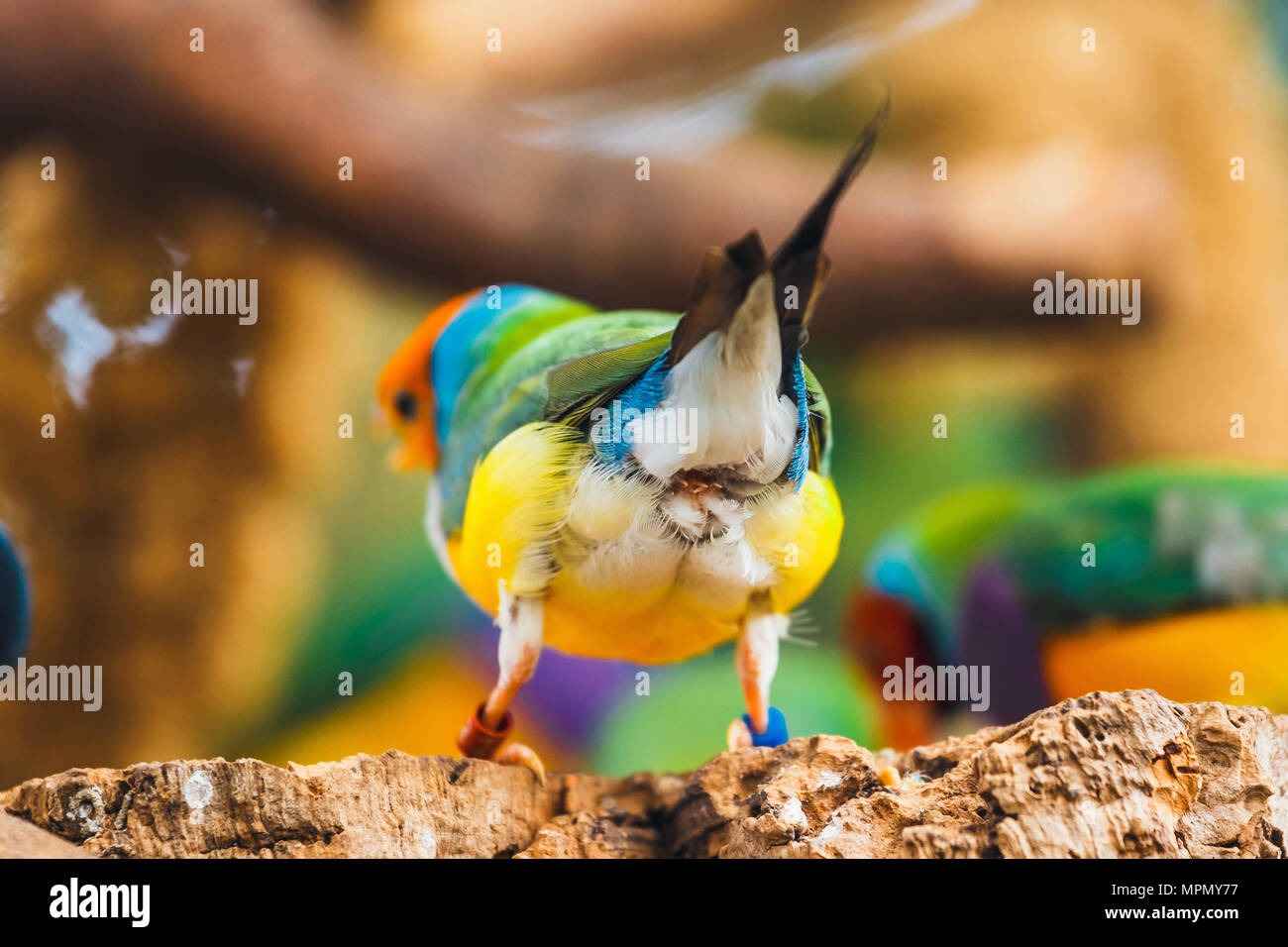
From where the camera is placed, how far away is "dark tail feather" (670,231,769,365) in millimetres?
1484

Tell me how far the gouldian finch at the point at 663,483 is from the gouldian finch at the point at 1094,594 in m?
1.01

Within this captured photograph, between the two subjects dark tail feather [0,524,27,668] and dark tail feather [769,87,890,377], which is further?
dark tail feather [0,524,27,668]

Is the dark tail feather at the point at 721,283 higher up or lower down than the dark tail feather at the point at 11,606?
higher up

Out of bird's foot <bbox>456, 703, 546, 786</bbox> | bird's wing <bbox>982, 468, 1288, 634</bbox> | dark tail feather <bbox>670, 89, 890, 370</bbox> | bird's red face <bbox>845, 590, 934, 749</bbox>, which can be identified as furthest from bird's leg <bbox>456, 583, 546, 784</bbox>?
bird's wing <bbox>982, 468, 1288, 634</bbox>

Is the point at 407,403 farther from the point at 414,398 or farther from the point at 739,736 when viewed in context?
the point at 739,736

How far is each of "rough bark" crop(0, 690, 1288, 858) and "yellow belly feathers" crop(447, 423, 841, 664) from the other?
0.94ft

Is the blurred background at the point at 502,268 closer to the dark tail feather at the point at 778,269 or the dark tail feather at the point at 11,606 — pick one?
the dark tail feather at the point at 11,606


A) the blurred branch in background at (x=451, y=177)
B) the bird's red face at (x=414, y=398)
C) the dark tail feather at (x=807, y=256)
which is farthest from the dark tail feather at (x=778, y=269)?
the blurred branch in background at (x=451, y=177)

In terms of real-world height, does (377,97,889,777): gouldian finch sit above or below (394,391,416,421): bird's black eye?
below

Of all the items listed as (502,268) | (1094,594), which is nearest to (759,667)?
(1094,594)

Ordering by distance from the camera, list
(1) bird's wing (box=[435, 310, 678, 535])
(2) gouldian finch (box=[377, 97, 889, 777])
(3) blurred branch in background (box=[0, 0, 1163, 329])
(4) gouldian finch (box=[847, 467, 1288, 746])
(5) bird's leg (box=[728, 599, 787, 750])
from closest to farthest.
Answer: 1. (2) gouldian finch (box=[377, 97, 889, 777])
2. (1) bird's wing (box=[435, 310, 678, 535])
3. (5) bird's leg (box=[728, 599, 787, 750])
4. (4) gouldian finch (box=[847, 467, 1288, 746])
5. (3) blurred branch in background (box=[0, 0, 1163, 329])

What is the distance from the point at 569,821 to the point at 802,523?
64cm

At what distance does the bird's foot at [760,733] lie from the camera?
199 cm

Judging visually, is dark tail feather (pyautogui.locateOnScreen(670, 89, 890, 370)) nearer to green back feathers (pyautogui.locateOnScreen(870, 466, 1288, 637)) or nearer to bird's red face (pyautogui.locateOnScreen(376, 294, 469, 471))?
bird's red face (pyautogui.locateOnScreen(376, 294, 469, 471))
